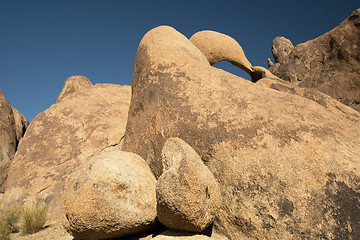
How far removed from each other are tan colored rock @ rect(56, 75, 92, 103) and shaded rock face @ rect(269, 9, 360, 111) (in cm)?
525

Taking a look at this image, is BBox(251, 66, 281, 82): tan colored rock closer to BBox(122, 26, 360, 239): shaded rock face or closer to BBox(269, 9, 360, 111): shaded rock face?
BBox(269, 9, 360, 111): shaded rock face

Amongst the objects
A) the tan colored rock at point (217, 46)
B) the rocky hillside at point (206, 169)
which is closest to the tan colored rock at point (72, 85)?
the rocky hillside at point (206, 169)

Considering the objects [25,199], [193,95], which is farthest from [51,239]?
[193,95]

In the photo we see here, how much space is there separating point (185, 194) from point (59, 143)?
3114 mm

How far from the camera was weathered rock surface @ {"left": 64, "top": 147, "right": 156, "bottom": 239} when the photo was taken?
7.29 feet

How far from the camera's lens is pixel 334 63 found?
543cm

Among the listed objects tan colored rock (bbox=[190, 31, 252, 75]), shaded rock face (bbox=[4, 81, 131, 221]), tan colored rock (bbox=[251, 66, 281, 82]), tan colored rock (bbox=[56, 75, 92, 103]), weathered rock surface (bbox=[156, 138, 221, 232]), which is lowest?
weathered rock surface (bbox=[156, 138, 221, 232])

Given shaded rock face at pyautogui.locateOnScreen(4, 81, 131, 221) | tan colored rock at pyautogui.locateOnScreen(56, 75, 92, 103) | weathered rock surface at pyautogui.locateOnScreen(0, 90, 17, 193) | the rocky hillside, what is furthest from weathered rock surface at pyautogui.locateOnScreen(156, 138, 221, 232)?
tan colored rock at pyautogui.locateOnScreen(56, 75, 92, 103)

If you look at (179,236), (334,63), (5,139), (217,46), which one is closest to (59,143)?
(5,139)

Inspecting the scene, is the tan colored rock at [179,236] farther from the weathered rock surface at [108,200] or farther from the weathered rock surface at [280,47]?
the weathered rock surface at [280,47]

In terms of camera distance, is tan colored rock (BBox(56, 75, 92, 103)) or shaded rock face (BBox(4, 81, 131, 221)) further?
→ tan colored rock (BBox(56, 75, 92, 103))

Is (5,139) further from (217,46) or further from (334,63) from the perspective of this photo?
(334,63)

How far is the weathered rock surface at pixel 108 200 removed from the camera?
2.22 m

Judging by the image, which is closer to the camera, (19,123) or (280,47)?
(19,123)
